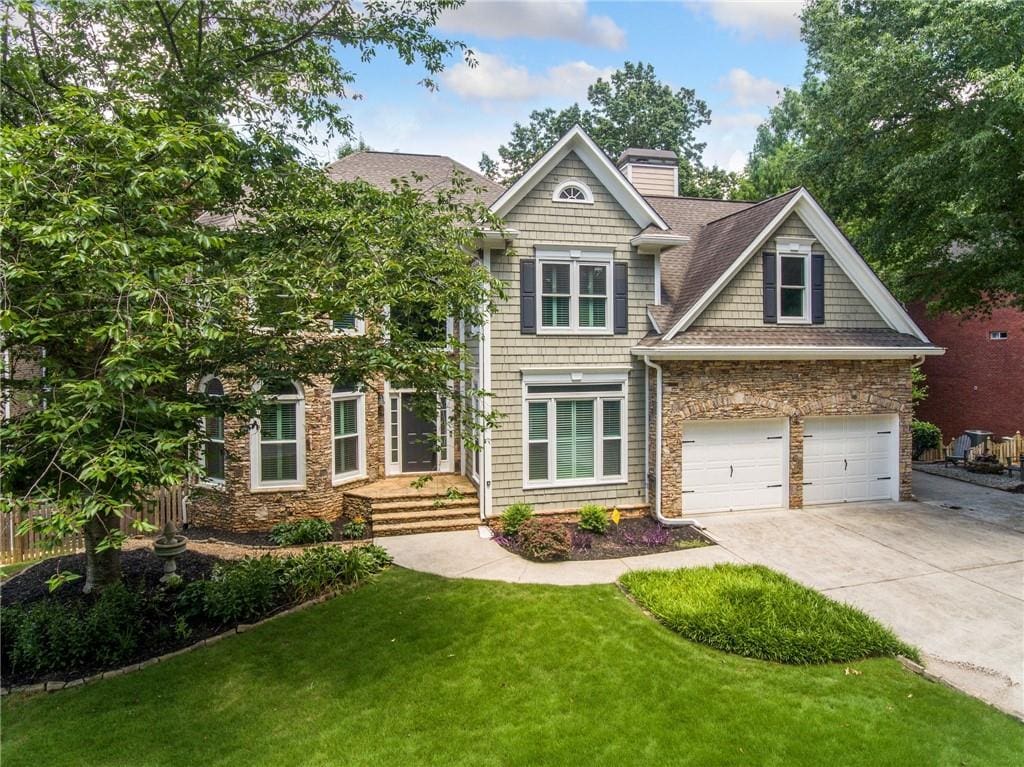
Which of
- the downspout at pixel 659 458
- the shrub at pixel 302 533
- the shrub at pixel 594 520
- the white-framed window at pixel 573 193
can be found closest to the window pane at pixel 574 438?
the shrub at pixel 594 520

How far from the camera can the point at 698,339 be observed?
437 inches

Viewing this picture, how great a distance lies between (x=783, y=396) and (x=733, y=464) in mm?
1759

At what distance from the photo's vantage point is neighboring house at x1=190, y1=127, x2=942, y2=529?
1114 cm

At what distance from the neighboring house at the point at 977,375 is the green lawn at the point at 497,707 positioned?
16.1 metres

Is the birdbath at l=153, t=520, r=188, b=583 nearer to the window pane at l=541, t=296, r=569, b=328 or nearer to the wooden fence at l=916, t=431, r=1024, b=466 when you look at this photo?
the window pane at l=541, t=296, r=569, b=328

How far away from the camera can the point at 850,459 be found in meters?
12.2

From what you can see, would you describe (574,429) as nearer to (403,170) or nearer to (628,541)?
(628,541)

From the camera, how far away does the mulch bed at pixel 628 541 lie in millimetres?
9719

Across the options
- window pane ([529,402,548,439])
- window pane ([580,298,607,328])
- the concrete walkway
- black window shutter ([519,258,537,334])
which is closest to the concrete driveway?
the concrete walkway

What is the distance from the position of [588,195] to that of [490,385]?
438 centimetres

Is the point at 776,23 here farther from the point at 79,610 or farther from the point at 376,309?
the point at 79,610

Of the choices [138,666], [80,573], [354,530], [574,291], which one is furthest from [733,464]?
[80,573]

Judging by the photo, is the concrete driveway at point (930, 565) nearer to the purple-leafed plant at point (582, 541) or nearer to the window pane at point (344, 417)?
the purple-leafed plant at point (582, 541)

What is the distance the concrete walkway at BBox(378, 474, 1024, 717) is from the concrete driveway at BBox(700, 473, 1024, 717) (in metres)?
0.02
